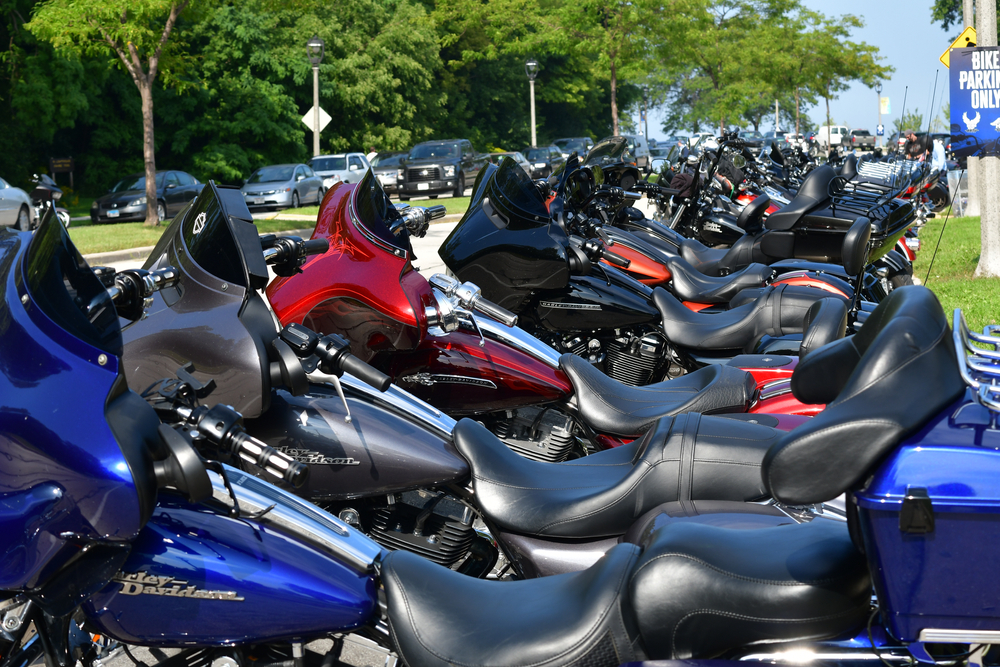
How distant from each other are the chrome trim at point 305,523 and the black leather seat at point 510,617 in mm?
68

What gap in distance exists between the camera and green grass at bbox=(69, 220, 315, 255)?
45.6 ft

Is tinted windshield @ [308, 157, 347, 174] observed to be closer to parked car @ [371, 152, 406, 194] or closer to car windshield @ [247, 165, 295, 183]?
parked car @ [371, 152, 406, 194]

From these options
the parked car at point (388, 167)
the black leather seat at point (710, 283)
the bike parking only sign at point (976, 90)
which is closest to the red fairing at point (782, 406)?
the black leather seat at point (710, 283)

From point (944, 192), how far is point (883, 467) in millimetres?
11577

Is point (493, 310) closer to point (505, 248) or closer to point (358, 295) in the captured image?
point (358, 295)

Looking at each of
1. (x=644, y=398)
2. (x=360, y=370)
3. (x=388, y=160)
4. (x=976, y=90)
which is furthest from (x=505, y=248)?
(x=388, y=160)

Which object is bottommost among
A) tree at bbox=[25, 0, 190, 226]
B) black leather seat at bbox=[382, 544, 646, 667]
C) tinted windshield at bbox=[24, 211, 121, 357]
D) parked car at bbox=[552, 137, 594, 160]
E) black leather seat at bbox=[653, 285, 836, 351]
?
parked car at bbox=[552, 137, 594, 160]

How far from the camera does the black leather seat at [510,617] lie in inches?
60.9

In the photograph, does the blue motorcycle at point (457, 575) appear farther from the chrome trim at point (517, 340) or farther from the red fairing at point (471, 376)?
the chrome trim at point (517, 340)

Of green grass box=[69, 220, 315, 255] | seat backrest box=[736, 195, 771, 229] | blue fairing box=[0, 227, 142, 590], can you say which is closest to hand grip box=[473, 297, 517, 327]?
blue fairing box=[0, 227, 142, 590]

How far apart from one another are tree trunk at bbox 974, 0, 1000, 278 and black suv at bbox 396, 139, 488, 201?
17881 mm

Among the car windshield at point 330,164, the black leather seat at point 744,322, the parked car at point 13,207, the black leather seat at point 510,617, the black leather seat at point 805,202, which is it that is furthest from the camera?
the car windshield at point 330,164

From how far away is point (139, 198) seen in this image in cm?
2094

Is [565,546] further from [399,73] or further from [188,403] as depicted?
[399,73]
